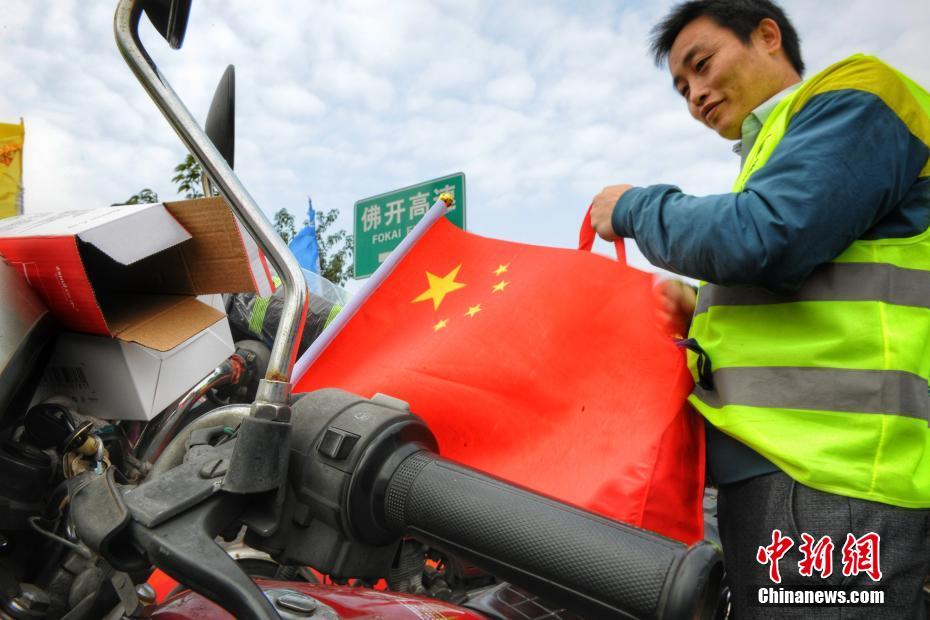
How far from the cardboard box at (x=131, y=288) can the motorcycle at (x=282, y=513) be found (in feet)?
0.17

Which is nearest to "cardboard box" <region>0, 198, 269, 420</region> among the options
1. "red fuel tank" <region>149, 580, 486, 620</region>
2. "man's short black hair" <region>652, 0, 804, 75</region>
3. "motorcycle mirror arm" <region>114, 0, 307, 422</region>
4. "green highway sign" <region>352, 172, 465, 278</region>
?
"motorcycle mirror arm" <region>114, 0, 307, 422</region>

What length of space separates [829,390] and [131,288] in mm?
1316

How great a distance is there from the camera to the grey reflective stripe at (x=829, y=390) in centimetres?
119

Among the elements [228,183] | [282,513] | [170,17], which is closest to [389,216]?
[170,17]

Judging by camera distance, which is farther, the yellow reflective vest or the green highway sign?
the green highway sign

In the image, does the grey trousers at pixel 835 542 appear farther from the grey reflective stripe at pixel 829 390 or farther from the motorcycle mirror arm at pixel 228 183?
the motorcycle mirror arm at pixel 228 183

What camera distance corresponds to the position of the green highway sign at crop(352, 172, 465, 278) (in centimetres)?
627

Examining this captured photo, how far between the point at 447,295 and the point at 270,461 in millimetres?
1055

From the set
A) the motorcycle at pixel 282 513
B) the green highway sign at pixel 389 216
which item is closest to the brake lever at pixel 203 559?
the motorcycle at pixel 282 513

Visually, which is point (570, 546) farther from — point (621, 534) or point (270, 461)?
point (270, 461)

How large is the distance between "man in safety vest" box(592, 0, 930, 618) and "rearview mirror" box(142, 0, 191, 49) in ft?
3.09

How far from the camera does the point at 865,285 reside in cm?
125

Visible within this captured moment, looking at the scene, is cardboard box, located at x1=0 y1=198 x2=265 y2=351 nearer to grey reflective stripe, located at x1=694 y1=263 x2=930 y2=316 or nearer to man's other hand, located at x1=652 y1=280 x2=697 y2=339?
man's other hand, located at x1=652 y1=280 x2=697 y2=339

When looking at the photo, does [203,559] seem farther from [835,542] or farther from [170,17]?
[835,542]
